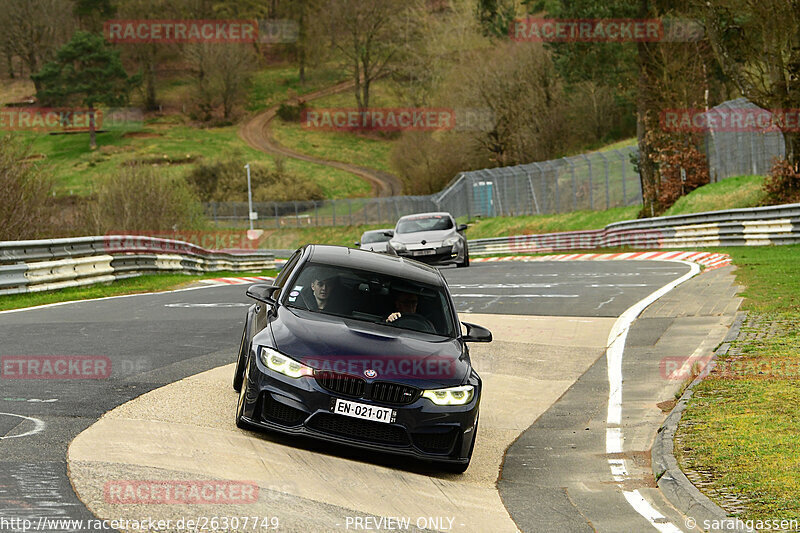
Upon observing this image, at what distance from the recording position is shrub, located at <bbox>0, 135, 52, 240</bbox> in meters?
26.5

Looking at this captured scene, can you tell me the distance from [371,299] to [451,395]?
144 centimetres

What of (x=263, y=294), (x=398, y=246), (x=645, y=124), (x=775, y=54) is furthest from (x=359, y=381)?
Result: (x=645, y=124)

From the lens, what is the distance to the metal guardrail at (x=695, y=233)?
29641 mm

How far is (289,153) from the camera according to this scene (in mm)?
123188

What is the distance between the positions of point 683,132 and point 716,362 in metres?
32.8

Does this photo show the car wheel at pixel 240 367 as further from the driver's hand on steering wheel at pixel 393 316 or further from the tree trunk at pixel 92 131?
the tree trunk at pixel 92 131

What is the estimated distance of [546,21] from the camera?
48.0 m

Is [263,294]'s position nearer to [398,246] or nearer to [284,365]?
[284,365]

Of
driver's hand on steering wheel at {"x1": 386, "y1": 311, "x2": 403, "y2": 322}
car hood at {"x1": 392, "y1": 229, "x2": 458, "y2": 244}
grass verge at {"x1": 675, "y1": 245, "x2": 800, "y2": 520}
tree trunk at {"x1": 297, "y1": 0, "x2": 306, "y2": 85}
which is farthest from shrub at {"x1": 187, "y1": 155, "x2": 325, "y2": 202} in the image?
driver's hand on steering wheel at {"x1": 386, "y1": 311, "x2": 403, "y2": 322}

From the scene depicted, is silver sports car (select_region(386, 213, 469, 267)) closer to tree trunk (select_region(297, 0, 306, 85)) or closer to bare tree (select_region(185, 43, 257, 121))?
bare tree (select_region(185, 43, 257, 121))

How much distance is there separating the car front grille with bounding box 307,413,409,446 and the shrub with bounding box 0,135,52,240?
20.9m

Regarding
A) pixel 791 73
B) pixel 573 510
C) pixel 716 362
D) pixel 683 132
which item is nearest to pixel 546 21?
pixel 683 132

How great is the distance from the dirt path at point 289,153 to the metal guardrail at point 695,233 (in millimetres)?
62907

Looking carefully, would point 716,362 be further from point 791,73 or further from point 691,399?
point 791,73
